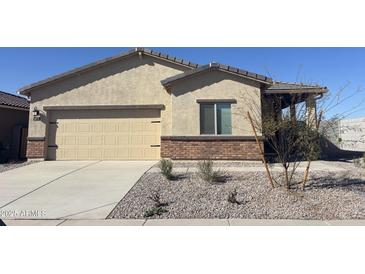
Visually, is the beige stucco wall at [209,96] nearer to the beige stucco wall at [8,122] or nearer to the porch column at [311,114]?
the porch column at [311,114]

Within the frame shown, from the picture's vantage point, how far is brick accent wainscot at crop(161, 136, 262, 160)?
35.7 feet

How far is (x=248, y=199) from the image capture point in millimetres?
6031

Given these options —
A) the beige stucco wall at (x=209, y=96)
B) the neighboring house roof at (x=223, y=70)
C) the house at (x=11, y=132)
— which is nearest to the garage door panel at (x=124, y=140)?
the beige stucco wall at (x=209, y=96)

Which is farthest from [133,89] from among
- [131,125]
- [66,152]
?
[66,152]

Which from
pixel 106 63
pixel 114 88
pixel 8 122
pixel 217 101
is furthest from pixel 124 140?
pixel 8 122

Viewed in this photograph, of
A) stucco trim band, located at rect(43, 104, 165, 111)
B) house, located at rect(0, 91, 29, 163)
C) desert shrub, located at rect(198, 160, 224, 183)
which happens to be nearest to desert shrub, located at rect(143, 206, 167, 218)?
desert shrub, located at rect(198, 160, 224, 183)

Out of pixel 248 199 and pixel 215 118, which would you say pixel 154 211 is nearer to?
pixel 248 199

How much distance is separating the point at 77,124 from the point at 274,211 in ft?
32.6

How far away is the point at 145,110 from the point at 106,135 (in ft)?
7.02

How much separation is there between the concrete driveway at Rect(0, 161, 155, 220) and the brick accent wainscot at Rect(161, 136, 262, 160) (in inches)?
86.5

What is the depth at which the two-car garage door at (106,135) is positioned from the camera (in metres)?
12.0

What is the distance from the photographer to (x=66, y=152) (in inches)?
482
